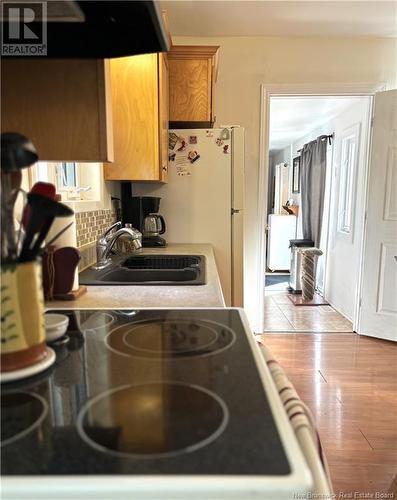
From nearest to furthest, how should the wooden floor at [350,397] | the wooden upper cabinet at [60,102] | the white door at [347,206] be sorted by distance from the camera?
the wooden upper cabinet at [60,102] < the wooden floor at [350,397] < the white door at [347,206]

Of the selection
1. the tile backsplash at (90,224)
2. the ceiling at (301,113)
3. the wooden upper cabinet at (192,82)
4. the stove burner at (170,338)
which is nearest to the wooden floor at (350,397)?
the stove burner at (170,338)

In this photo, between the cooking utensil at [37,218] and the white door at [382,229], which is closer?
the cooking utensil at [37,218]

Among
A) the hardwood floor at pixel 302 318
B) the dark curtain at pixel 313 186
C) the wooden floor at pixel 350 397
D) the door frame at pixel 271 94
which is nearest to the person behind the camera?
the wooden floor at pixel 350 397

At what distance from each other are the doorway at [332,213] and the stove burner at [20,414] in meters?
2.79

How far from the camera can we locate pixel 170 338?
2.53 feet

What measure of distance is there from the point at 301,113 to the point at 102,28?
4.11 meters

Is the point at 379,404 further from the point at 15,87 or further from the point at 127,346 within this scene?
the point at 15,87

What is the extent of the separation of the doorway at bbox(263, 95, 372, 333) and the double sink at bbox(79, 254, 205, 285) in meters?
1.43

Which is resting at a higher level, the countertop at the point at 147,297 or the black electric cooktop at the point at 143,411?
the black electric cooktop at the point at 143,411

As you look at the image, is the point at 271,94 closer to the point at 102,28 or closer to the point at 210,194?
the point at 210,194

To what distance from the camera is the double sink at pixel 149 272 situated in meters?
1.38

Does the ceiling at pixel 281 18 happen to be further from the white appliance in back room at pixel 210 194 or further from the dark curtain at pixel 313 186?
the dark curtain at pixel 313 186

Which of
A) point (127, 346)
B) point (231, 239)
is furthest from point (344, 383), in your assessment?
point (127, 346)

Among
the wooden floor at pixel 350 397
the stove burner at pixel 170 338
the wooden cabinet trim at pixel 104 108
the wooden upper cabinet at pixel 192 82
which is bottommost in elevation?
the wooden floor at pixel 350 397
